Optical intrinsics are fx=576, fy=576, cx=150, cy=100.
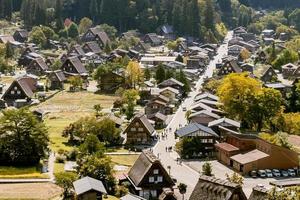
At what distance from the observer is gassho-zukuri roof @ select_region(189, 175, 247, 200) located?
2606 cm

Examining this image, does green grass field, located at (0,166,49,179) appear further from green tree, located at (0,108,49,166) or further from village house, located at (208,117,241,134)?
village house, located at (208,117,241,134)

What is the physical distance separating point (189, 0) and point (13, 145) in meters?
71.4

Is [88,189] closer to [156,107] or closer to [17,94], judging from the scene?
[156,107]

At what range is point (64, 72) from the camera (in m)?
68.4

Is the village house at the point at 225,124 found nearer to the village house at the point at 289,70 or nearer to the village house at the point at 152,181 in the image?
the village house at the point at 152,181

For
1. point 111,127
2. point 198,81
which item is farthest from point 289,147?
point 198,81

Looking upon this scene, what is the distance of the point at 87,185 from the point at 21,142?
354 inches

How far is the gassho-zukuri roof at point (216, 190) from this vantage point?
1026 inches

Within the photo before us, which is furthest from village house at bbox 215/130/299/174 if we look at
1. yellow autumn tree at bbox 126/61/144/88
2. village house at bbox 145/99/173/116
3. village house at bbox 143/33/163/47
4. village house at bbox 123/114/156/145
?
village house at bbox 143/33/163/47

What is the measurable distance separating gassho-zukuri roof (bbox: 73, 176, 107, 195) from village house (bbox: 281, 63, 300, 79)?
151 ft

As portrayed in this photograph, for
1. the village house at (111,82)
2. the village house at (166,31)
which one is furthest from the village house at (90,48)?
the village house at (111,82)

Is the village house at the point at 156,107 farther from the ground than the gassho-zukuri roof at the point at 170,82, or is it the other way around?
the gassho-zukuri roof at the point at 170,82

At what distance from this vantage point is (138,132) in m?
41.5

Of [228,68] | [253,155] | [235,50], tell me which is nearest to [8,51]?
[228,68]
